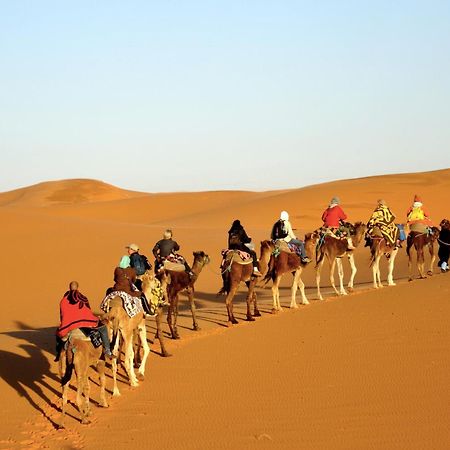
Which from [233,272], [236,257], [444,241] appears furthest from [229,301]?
[444,241]

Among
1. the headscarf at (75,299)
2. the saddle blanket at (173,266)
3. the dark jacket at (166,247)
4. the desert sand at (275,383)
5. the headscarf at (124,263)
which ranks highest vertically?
the dark jacket at (166,247)

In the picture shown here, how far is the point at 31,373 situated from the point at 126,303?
3108 millimetres

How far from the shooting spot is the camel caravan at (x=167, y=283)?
13141mm

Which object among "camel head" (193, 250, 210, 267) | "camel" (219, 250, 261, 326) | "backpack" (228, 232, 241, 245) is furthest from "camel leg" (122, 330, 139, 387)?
"backpack" (228, 232, 241, 245)

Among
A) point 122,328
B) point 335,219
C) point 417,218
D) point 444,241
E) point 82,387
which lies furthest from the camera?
point 444,241

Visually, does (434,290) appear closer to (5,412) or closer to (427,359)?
(427,359)

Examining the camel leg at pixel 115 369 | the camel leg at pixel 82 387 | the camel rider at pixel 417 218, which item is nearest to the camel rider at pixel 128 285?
the camel leg at pixel 115 369

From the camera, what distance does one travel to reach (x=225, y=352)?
16.9m

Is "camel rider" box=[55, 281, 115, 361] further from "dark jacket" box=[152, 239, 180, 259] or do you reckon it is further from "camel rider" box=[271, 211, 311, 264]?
"camel rider" box=[271, 211, 311, 264]

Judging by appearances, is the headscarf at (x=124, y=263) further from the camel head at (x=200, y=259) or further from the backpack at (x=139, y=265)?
the camel head at (x=200, y=259)

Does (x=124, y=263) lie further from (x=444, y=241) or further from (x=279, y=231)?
(x=444, y=241)

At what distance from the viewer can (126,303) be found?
14438 mm

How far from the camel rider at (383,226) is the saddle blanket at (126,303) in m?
11.9

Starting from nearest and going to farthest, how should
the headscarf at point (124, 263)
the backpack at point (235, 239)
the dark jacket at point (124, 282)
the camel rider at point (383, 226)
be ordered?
the dark jacket at point (124, 282) < the headscarf at point (124, 263) < the backpack at point (235, 239) < the camel rider at point (383, 226)
